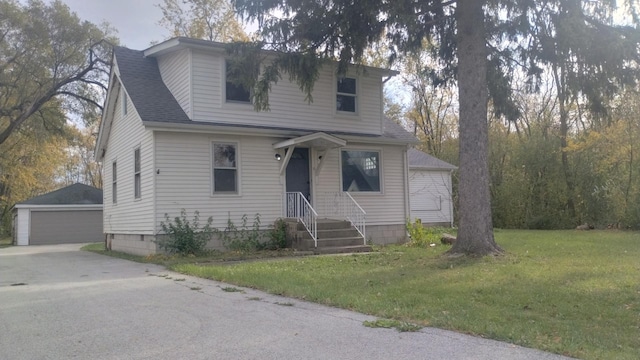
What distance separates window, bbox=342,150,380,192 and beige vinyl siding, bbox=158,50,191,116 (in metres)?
5.02

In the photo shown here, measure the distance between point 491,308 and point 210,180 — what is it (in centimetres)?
962

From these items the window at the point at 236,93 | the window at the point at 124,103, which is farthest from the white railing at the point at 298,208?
the window at the point at 124,103

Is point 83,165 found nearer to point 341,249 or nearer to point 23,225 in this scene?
point 23,225

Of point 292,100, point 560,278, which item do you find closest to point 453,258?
point 560,278

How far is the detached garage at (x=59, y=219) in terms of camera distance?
29859 mm

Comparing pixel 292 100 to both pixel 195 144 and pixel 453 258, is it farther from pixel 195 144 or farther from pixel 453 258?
pixel 453 258

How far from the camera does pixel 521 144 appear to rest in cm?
2458

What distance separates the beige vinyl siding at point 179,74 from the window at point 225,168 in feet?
4.36

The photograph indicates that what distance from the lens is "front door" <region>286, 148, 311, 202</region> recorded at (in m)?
15.7

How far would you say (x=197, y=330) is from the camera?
18.4ft

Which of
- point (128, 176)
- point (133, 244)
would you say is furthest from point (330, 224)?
point (128, 176)

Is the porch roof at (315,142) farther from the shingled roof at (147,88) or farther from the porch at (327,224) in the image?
the shingled roof at (147,88)

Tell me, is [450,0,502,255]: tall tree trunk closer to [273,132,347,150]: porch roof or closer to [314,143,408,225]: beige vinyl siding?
[273,132,347,150]: porch roof

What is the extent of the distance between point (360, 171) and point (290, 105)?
10.0 ft
